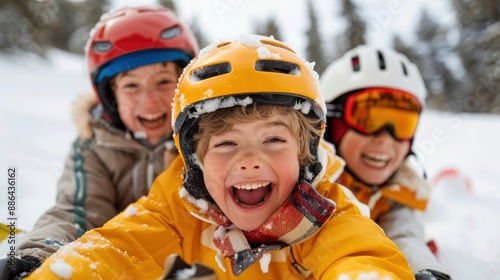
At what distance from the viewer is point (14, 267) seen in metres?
1.92

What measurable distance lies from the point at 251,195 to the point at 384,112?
7.14 ft

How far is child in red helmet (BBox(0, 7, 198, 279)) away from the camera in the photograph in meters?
3.53

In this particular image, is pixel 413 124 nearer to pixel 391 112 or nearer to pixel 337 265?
pixel 391 112

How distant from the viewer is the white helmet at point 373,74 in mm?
4219

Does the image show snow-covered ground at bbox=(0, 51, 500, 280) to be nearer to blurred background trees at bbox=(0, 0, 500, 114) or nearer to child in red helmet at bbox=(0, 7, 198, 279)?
child in red helmet at bbox=(0, 7, 198, 279)

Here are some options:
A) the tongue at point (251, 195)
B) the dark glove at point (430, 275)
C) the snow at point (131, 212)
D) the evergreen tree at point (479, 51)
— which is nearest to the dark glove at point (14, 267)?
the snow at point (131, 212)

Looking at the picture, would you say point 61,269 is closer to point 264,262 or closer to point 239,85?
point 264,262

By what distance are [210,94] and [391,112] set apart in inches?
93.9

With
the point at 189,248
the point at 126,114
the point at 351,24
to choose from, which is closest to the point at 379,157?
the point at 189,248

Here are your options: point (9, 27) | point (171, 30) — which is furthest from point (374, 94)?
point (9, 27)

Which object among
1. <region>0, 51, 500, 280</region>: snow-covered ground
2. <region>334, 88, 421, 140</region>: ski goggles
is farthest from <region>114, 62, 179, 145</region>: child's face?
<region>334, 88, 421, 140</region>: ski goggles

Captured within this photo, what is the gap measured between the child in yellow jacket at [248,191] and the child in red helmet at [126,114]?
1155 mm

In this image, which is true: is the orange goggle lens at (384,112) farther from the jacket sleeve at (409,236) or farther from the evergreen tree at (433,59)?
the evergreen tree at (433,59)

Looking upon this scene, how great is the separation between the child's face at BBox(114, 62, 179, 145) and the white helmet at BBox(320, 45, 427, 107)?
5.72ft
